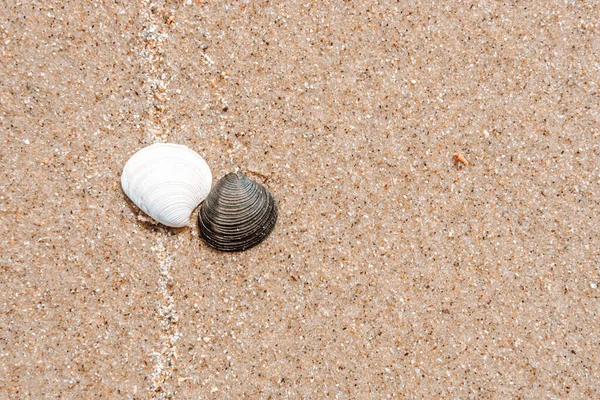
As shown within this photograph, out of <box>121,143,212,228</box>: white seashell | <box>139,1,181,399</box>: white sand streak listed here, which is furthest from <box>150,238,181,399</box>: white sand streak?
<box>121,143,212,228</box>: white seashell

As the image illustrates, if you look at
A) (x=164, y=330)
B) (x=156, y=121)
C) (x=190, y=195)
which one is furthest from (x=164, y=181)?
(x=164, y=330)

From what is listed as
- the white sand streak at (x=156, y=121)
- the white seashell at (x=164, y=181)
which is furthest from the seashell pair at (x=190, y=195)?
the white sand streak at (x=156, y=121)

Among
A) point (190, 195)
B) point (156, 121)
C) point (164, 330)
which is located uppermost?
point (156, 121)

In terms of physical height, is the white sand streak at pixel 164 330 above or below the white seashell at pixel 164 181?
below

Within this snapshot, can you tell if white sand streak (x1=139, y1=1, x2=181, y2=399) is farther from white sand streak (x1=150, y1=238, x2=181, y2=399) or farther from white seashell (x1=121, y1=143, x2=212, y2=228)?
white seashell (x1=121, y1=143, x2=212, y2=228)

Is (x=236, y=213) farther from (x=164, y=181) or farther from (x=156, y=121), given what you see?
(x=156, y=121)

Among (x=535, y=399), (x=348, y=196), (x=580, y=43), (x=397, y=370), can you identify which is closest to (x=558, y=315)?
(x=535, y=399)

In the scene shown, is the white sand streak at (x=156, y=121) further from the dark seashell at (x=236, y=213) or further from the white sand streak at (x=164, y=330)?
the dark seashell at (x=236, y=213)
